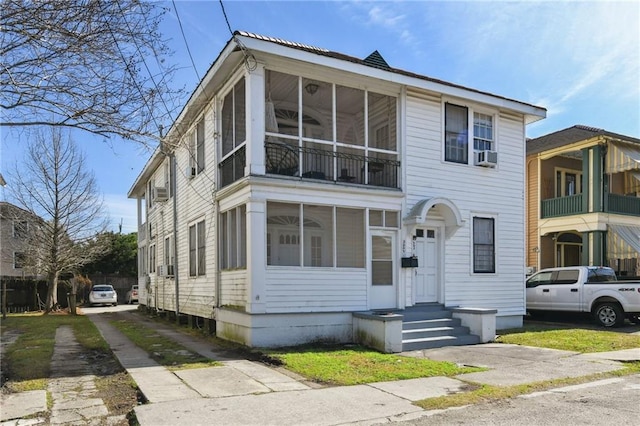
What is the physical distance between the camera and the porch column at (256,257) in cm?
1081

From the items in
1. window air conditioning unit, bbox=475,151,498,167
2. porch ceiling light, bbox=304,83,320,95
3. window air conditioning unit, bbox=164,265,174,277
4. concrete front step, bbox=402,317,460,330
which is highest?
porch ceiling light, bbox=304,83,320,95

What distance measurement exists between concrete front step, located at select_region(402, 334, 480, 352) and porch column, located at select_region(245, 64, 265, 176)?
4.79 m

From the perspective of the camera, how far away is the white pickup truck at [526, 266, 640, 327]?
14.4 m

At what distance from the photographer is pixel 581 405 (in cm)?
660

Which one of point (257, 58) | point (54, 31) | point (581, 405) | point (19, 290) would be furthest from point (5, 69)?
point (19, 290)

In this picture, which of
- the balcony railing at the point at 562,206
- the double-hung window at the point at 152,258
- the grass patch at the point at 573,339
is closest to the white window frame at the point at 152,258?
the double-hung window at the point at 152,258

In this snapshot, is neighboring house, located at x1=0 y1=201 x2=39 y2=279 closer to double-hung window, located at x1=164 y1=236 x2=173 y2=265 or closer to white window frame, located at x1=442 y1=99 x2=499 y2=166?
double-hung window, located at x1=164 y1=236 x2=173 y2=265

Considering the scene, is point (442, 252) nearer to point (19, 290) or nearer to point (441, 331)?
point (441, 331)

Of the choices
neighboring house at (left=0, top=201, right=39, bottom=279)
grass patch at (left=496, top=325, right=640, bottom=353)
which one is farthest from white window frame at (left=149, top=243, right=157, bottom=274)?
grass patch at (left=496, top=325, right=640, bottom=353)

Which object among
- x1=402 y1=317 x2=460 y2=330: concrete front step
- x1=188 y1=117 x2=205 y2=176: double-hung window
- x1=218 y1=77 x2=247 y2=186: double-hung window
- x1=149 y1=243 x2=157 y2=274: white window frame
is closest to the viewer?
x1=402 y1=317 x2=460 y2=330: concrete front step

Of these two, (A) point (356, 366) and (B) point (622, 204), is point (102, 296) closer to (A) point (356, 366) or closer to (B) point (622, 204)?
(A) point (356, 366)

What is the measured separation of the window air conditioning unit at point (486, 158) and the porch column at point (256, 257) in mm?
6653

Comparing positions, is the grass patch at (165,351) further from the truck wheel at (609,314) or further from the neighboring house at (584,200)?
the neighboring house at (584,200)

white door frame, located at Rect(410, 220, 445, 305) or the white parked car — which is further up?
white door frame, located at Rect(410, 220, 445, 305)
